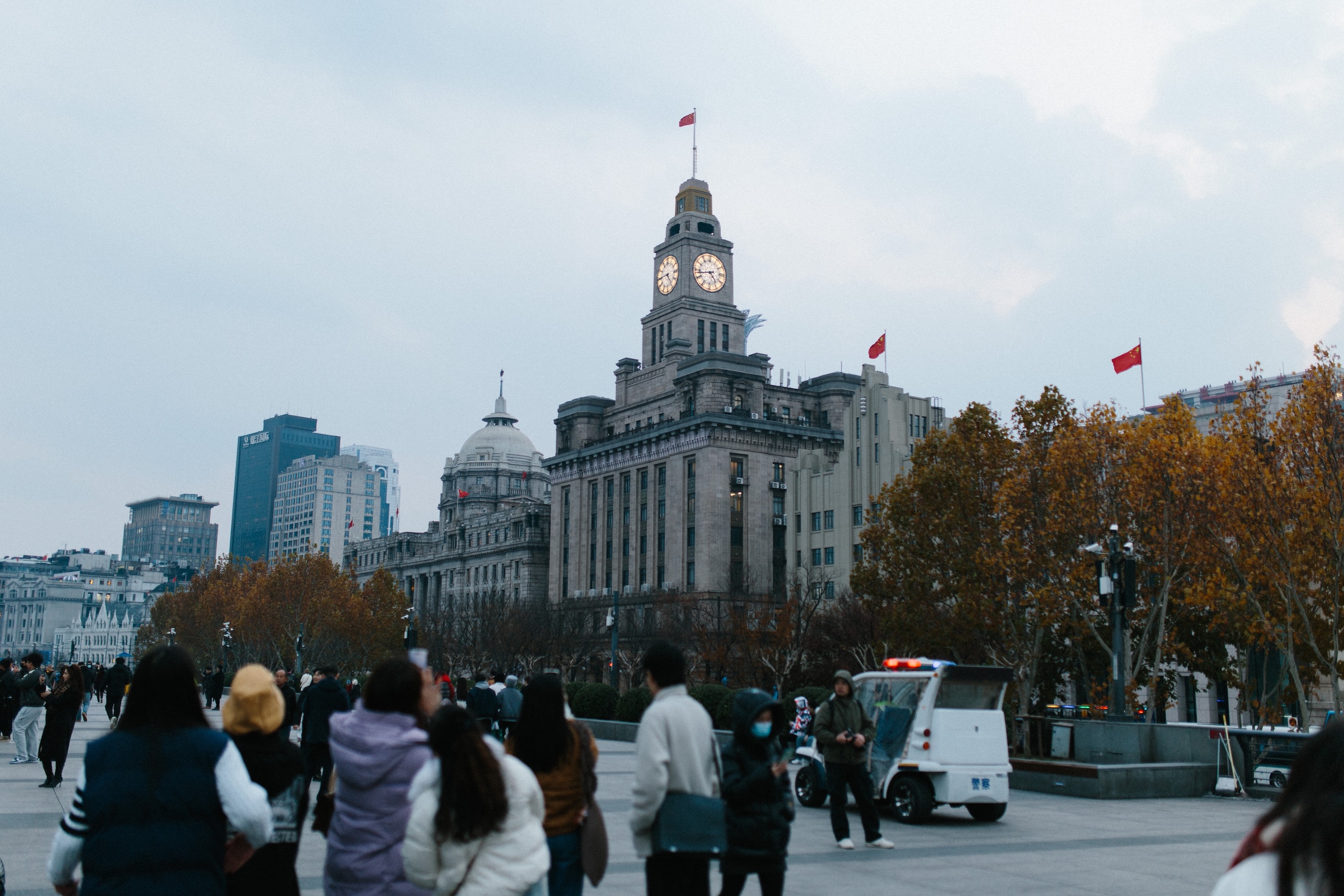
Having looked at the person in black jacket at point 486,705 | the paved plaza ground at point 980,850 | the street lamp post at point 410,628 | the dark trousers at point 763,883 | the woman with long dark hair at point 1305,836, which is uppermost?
the street lamp post at point 410,628

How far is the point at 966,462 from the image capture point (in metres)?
37.0

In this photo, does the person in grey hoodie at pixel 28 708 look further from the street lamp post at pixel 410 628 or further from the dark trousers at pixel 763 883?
the street lamp post at pixel 410 628

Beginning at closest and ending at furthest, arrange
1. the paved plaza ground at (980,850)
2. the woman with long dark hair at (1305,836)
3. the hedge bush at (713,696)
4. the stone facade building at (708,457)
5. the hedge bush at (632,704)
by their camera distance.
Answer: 1. the woman with long dark hair at (1305,836)
2. the paved plaza ground at (980,850)
3. the hedge bush at (713,696)
4. the hedge bush at (632,704)
5. the stone facade building at (708,457)

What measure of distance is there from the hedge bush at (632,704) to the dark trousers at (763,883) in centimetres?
2624

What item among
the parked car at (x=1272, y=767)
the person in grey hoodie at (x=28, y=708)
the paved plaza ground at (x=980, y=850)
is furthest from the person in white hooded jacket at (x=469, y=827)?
the parked car at (x=1272, y=767)

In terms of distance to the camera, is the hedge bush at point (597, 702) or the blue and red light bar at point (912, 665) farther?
the hedge bush at point (597, 702)

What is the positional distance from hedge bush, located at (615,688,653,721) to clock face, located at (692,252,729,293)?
66.1 meters

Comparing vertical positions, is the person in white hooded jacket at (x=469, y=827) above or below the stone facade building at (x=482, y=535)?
below

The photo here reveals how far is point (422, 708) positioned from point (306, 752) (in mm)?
8604

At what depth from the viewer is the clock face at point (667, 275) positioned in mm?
99438

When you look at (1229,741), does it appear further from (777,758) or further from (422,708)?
(422,708)

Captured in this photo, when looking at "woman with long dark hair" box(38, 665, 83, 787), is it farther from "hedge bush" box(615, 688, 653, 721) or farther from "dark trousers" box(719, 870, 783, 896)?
"hedge bush" box(615, 688, 653, 721)

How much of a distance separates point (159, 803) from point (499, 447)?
13616cm

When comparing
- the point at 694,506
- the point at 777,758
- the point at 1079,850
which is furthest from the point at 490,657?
the point at 777,758
